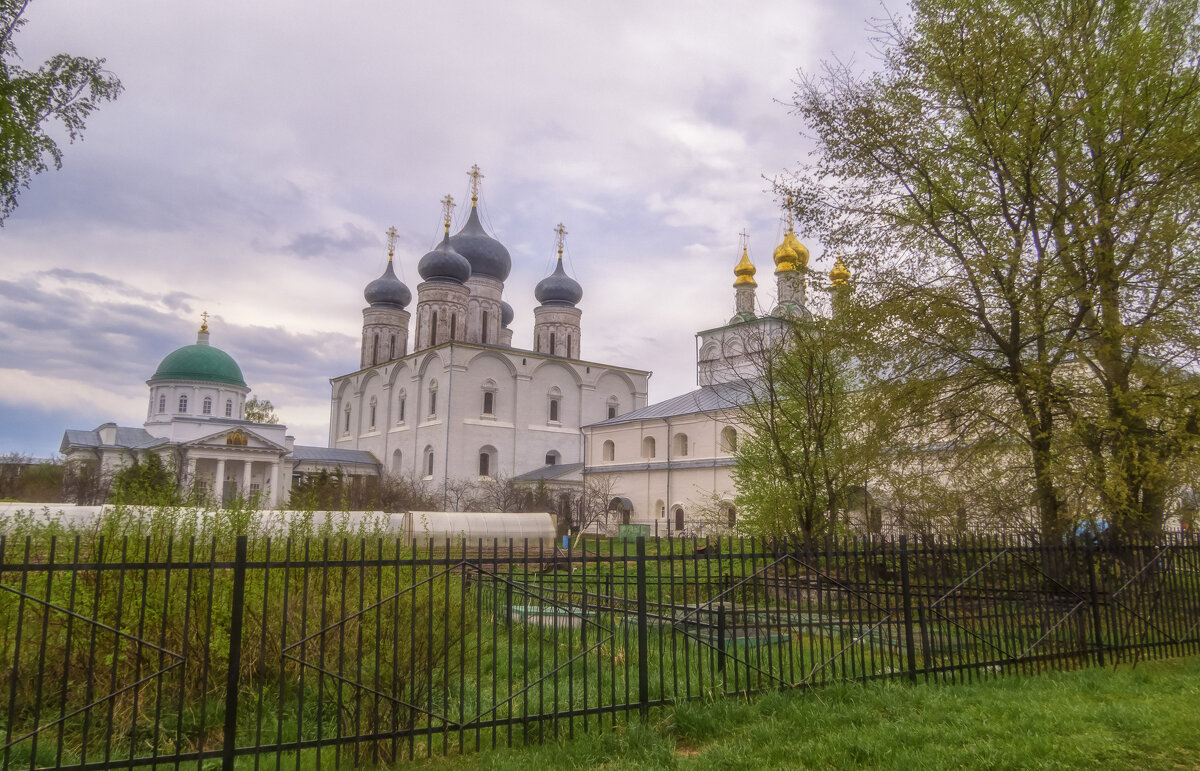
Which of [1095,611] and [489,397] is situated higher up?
[489,397]

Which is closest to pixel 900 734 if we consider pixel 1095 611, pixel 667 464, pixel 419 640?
pixel 419 640

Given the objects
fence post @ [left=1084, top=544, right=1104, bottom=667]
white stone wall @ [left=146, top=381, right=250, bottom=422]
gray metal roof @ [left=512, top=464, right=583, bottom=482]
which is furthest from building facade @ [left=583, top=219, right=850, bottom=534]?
white stone wall @ [left=146, top=381, right=250, bottom=422]

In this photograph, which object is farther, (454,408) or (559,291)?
(559,291)

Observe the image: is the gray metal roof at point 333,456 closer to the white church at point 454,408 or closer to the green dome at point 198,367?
the white church at point 454,408

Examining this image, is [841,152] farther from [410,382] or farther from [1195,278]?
[410,382]

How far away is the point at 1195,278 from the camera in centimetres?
972

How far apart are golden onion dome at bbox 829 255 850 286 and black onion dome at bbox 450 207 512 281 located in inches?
1533

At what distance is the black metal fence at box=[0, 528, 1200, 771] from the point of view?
17.0ft

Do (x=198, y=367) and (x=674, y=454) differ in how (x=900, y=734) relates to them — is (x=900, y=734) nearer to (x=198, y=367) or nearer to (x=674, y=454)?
(x=674, y=454)

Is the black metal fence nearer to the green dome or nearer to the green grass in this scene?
the green grass

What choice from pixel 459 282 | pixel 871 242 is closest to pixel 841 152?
pixel 871 242

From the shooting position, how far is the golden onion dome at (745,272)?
131 ft

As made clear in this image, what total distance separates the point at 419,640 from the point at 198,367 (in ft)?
152

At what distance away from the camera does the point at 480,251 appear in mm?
49062
